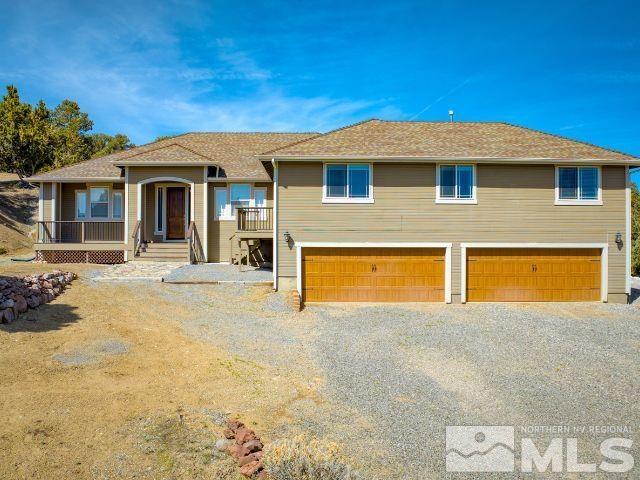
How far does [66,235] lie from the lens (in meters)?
19.6

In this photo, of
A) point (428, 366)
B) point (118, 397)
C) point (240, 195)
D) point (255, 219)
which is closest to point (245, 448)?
point (118, 397)

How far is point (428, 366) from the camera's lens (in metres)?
8.22

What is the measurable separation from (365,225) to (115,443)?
1038 cm

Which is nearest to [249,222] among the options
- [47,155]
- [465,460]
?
[465,460]

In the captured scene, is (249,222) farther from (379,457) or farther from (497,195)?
(379,457)

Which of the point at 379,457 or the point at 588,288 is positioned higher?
the point at 588,288

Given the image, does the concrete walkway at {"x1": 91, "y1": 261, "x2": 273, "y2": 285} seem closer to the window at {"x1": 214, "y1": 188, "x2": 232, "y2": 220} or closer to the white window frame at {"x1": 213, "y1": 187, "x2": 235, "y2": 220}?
the white window frame at {"x1": 213, "y1": 187, "x2": 235, "y2": 220}

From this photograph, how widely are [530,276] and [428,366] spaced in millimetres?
7914

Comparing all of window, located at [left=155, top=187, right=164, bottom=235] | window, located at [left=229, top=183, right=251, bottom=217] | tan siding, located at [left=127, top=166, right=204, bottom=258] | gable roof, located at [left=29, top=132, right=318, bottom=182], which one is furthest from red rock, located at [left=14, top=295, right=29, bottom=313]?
window, located at [left=229, top=183, right=251, bottom=217]

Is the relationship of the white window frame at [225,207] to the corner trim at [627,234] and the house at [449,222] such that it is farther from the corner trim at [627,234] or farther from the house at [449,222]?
the corner trim at [627,234]

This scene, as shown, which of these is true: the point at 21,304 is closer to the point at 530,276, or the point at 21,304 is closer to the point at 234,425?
the point at 234,425

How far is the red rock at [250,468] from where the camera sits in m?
4.50

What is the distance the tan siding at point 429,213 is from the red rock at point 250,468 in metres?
9.43

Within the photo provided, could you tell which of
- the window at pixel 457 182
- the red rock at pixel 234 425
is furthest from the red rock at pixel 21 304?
the window at pixel 457 182
